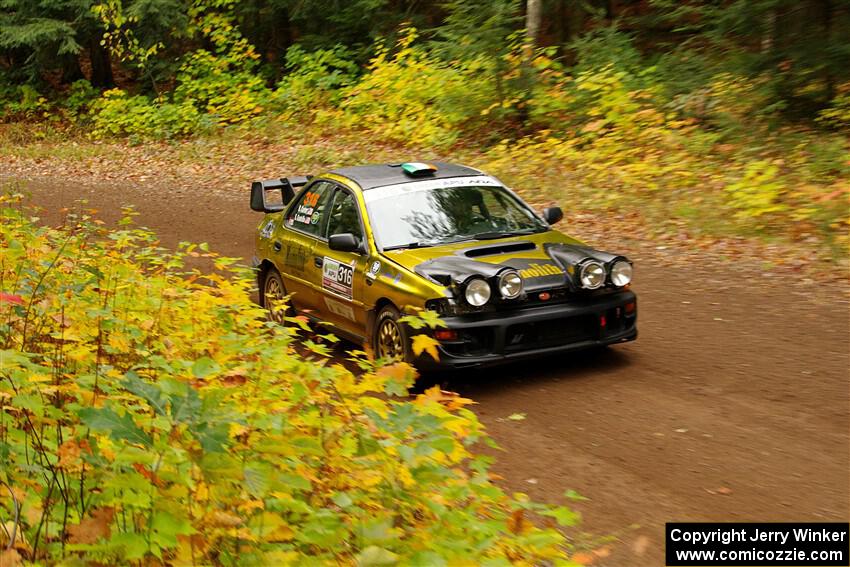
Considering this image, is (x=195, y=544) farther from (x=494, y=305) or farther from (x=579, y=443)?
(x=494, y=305)

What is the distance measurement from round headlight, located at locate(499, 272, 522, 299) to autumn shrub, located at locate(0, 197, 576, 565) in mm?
2247

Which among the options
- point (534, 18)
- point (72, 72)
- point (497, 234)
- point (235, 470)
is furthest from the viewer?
point (72, 72)

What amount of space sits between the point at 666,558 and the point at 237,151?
69.0ft

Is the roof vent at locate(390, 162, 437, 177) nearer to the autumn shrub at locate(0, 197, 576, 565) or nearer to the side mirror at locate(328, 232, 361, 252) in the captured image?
the side mirror at locate(328, 232, 361, 252)

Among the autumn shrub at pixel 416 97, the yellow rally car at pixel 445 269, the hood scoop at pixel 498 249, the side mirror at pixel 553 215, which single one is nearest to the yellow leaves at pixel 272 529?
the yellow rally car at pixel 445 269

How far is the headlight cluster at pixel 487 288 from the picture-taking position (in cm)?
743

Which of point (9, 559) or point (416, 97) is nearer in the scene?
point (9, 559)

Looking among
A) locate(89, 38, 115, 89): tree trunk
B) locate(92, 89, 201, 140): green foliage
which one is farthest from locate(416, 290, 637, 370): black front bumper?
locate(89, 38, 115, 89): tree trunk

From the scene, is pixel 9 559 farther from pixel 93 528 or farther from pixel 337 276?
pixel 337 276

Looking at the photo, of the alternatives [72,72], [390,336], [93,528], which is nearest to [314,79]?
[72,72]

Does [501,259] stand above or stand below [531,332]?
above

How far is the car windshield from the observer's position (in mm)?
8539

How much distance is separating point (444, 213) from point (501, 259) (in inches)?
44.4

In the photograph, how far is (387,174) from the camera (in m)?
9.36
